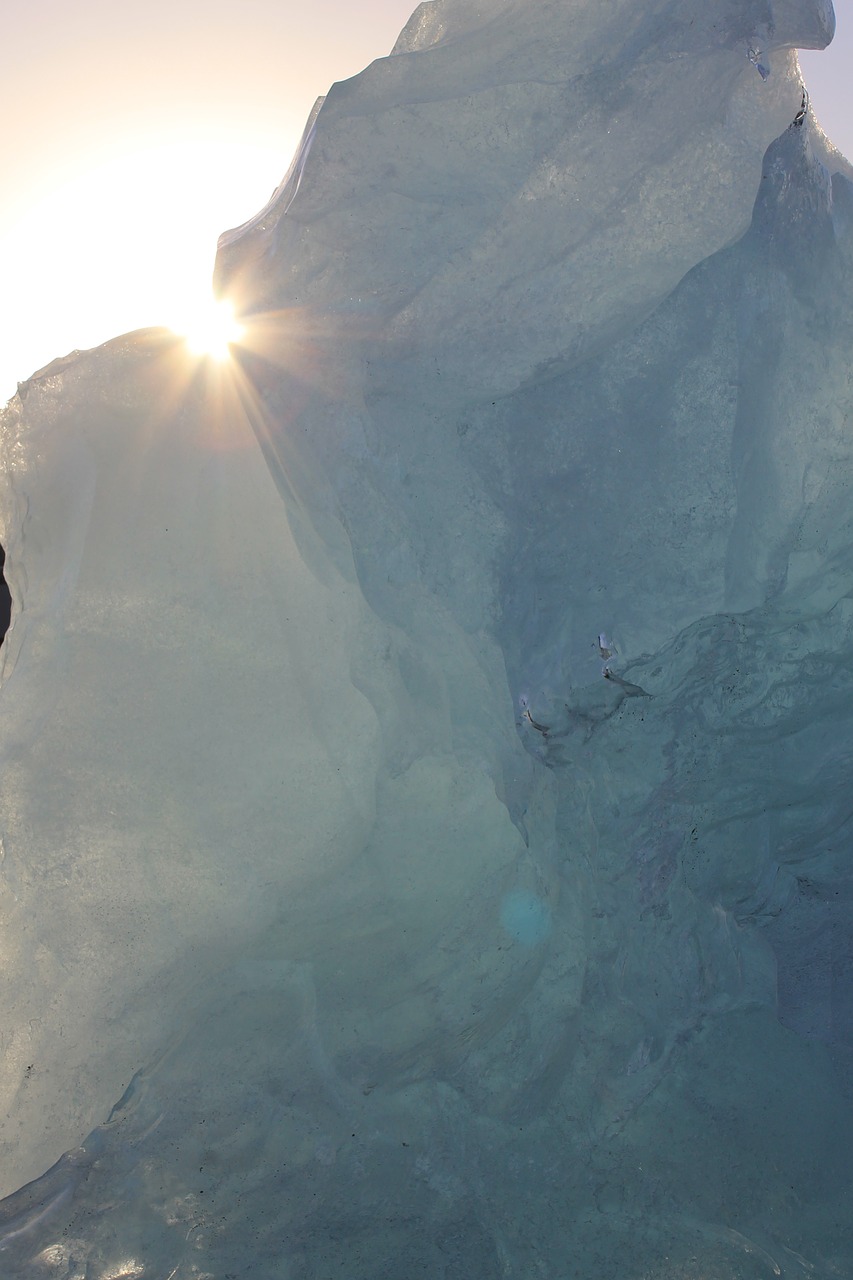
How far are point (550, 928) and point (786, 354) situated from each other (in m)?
1.43

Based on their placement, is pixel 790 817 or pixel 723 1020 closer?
pixel 723 1020

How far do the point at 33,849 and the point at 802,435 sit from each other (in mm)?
1995

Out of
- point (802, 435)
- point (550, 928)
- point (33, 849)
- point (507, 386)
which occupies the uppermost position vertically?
point (507, 386)

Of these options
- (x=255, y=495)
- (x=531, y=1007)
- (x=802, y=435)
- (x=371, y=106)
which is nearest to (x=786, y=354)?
(x=802, y=435)

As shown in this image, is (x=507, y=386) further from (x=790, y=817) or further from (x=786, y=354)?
(x=790, y=817)

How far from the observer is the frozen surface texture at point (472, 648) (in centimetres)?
208

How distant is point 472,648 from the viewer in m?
2.23

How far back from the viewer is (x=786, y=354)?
86.1 inches

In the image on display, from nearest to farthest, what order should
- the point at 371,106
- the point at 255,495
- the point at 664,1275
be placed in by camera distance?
the point at 664,1275, the point at 371,106, the point at 255,495

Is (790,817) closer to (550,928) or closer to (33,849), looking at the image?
(550,928)

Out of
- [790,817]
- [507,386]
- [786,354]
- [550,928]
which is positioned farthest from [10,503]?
[790,817]

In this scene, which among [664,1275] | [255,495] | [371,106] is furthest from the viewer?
[255,495]

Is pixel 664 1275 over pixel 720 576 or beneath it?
beneath

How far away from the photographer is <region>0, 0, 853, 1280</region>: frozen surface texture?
2082mm
